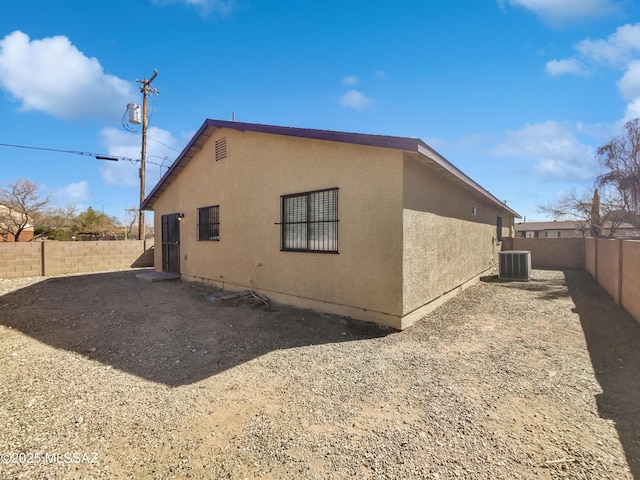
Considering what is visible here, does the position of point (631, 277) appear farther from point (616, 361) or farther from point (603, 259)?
point (603, 259)

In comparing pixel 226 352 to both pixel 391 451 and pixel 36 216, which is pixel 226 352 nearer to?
pixel 391 451

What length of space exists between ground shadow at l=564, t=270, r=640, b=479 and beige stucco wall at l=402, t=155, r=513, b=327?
2.46 meters

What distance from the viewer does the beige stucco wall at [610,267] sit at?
273 inches

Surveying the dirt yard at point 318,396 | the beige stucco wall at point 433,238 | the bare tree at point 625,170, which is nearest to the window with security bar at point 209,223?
the dirt yard at point 318,396

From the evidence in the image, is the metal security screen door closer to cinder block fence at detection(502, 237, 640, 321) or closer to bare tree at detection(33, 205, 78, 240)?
cinder block fence at detection(502, 237, 640, 321)

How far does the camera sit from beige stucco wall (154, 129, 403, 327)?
5.19 metres

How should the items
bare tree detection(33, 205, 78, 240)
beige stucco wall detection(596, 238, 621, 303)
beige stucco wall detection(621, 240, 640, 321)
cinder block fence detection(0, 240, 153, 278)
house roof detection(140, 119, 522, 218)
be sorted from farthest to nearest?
1. bare tree detection(33, 205, 78, 240)
2. cinder block fence detection(0, 240, 153, 278)
3. beige stucco wall detection(596, 238, 621, 303)
4. beige stucco wall detection(621, 240, 640, 321)
5. house roof detection(140, 119, 522, 218)

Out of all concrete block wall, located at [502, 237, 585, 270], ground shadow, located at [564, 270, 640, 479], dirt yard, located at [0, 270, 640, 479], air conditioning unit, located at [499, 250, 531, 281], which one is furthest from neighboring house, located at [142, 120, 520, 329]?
concrete block wall, located at [502, 237, 585, 270]

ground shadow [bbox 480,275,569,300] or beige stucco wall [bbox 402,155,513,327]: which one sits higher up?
beige stucco wall [bbox 402,155,513,327]

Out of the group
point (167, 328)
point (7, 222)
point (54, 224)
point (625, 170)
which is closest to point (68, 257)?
point (167, 328)

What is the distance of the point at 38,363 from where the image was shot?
4164 millimetres

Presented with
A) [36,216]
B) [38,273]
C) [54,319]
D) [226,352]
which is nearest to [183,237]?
[54,319]

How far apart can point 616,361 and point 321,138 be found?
562 centimetres

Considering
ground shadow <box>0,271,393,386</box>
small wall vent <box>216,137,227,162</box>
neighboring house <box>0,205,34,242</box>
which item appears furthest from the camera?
neighboring house <box>0,205,34,242</box>
